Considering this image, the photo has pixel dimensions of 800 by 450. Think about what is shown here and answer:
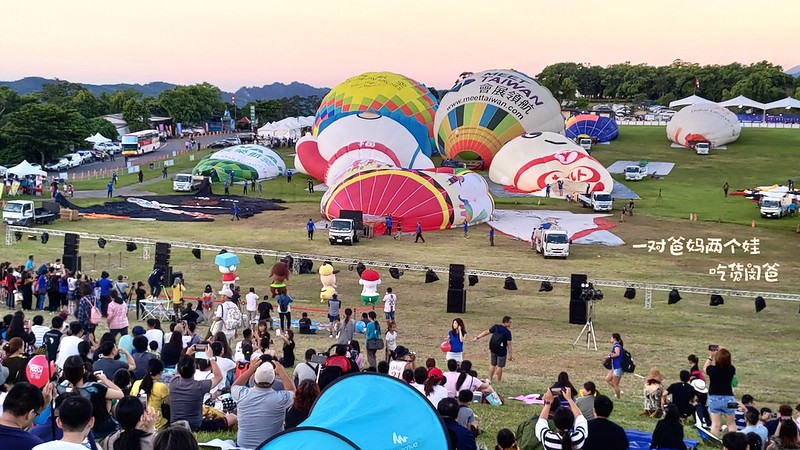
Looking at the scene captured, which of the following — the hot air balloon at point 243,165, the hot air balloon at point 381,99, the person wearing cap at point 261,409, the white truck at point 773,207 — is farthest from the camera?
the hot air balloon at point 381,99

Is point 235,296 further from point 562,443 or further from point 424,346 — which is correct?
point 562,443

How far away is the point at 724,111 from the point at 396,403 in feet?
243

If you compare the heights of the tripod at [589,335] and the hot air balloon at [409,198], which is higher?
the hot air balloon at [409,198]

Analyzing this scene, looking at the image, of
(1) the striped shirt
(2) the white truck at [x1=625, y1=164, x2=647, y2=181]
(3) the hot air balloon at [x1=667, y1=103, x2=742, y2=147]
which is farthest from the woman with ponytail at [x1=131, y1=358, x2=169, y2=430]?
(3) the hot air balloon at [x1=667, y1=103, x2=742, y2=147]

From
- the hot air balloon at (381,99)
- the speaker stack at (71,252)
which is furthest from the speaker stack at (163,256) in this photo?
the hot air balloon at (381,99)

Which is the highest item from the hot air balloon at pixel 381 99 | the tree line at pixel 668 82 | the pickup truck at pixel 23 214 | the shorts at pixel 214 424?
the tree line at pixel 668 82

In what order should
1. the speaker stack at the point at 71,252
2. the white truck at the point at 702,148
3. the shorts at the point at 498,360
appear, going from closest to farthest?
1. the shorts at the point at 498,360
2. the speaker stack at the point at 71,252
3. the white truck at the point at 702,148

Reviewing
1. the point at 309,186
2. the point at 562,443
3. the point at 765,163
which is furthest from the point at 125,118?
the point at 562,443

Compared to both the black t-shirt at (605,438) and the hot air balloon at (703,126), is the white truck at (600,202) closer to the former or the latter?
the hot air balloon at (703,126)

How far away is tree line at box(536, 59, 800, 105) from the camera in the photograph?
126 meters

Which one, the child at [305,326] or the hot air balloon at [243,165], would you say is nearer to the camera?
the child at [305,326]

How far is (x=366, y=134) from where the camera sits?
151 feet

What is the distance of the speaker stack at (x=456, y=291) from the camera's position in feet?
75.3

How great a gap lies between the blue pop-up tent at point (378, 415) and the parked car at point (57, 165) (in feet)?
211
